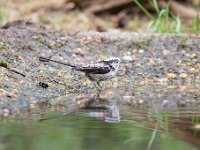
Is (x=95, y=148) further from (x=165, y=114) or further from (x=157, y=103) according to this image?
(x=157, y=103)

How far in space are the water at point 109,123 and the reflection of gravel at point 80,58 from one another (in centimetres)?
26

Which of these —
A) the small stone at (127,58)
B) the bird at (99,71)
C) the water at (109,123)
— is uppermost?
the small stone at (127,58)

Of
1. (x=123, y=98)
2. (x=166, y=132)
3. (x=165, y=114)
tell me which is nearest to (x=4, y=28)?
(x=123, y=98)

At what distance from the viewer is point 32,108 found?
4.44 meters

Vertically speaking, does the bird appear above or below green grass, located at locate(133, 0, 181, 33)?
below

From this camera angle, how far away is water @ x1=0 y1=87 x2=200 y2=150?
11.4ft

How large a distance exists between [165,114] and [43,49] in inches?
79.8

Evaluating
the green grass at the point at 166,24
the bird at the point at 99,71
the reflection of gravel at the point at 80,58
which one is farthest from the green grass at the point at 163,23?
the bird at the point at 99,71

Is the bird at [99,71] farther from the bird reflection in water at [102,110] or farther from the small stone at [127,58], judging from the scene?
the small stone at [127,58]

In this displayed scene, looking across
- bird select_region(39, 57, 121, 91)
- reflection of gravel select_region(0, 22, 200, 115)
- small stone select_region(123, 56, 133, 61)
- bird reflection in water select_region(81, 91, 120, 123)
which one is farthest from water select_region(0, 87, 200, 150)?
small stone select_region(123, 56, 133, 61)

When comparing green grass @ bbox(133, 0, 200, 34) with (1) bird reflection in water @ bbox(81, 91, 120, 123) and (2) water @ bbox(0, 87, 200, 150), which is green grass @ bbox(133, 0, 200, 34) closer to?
(2) water @ bbox(0, 87, 200, 150)

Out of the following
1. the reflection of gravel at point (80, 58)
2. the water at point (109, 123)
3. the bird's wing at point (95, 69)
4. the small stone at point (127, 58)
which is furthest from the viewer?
the small stone at point (127, 58)

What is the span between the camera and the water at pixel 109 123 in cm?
347

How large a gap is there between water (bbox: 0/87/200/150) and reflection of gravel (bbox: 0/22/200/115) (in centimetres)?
26
